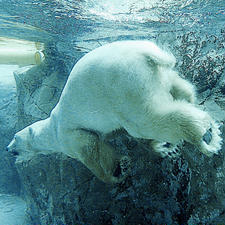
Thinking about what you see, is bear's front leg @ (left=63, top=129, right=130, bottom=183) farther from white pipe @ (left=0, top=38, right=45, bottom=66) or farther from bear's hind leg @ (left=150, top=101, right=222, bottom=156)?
white pipe @ (left=0, top=38, right=45, bottom=66)

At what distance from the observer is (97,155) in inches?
97.2

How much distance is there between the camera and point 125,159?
2.70 metres

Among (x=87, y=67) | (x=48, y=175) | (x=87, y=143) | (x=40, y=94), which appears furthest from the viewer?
(x=40, y=94)

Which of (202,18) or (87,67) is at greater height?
(202,18)

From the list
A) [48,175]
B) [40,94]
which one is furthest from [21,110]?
[48,175]

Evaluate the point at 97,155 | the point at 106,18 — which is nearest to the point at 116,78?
the point at 97,155

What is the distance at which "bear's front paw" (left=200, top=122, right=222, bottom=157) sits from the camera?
162 cm

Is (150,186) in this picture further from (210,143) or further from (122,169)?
(210,143)

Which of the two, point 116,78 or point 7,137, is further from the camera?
point 7,137

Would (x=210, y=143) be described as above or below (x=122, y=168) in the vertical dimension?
above

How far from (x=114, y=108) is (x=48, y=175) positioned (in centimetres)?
242

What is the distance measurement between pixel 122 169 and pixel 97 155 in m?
0.43

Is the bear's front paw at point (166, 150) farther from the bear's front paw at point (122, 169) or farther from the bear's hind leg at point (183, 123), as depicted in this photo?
the bear's hind leg at point (183, 123)

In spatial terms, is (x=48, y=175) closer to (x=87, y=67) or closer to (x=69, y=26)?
(x=87, y=67)
